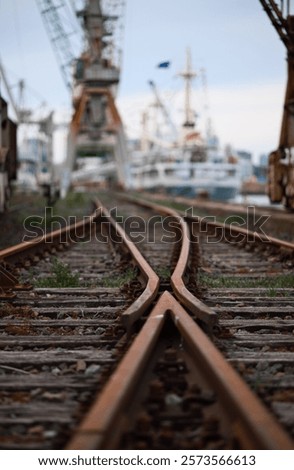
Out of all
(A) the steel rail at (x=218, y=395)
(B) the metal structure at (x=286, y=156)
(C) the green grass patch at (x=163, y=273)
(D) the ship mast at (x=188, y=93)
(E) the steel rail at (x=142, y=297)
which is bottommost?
(C) the green grass patch at (x=163, y=273)

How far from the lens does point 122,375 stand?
2.97 meters

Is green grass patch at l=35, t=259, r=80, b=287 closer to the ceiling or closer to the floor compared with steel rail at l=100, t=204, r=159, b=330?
closer to the floor

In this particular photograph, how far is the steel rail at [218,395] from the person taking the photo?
2246mm

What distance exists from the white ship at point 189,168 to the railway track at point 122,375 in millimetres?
63163

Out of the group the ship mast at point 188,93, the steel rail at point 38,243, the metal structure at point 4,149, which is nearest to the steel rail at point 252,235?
the steel rail at point 38,243

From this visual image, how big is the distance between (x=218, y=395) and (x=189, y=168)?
7233 cm

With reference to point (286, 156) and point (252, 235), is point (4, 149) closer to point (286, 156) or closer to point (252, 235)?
point (286, 156)

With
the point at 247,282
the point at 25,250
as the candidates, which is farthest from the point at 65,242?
the point at 247,282

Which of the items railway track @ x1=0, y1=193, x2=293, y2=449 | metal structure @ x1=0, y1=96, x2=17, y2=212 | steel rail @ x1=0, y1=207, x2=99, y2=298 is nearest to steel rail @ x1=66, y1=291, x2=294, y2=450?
railway track @ x1=0, y1=193, x2=293, y2=449

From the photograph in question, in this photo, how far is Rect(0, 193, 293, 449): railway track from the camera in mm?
2521

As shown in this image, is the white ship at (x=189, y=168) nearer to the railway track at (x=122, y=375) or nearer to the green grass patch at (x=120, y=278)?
the green grass patch at (x=120, y=278)

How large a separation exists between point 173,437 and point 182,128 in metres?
85.9

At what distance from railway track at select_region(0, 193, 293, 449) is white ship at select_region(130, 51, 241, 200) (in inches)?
2487

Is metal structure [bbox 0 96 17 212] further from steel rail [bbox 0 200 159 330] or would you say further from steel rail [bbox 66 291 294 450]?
steel rail [bbox 66 291 294 450]
